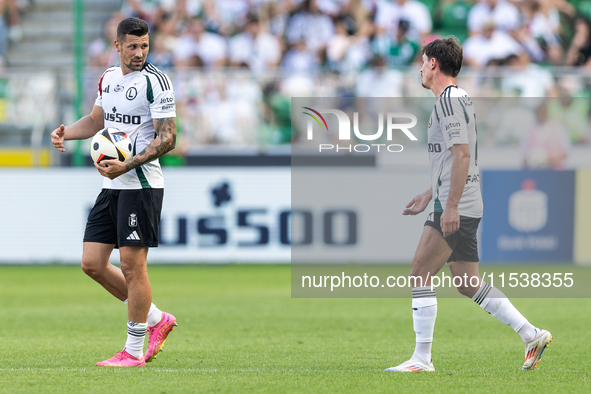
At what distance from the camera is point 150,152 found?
20.2 ft

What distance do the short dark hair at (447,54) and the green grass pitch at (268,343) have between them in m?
2.01

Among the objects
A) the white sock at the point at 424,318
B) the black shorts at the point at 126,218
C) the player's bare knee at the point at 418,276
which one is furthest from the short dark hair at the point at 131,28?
the white sock at the point at 424,318

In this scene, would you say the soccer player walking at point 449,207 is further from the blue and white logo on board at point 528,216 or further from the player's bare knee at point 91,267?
the blue and white logo on board at point 528,216

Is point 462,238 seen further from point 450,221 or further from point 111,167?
point 111,167

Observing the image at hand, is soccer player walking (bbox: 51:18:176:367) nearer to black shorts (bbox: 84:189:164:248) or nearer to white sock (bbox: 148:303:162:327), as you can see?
black shorts (bbox: 84:189:164:248)

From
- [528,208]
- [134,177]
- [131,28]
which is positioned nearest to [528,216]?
[528,208]

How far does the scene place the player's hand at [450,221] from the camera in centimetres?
583

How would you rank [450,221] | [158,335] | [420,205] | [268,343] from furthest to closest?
[268,343] < [158,335] < [420,205] < [450,221]

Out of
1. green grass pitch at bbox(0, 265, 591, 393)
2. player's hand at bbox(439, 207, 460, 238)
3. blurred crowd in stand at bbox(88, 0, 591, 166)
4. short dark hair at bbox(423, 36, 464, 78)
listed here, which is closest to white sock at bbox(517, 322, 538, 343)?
green grass pitch at bbox(0, 265, 591, 393)

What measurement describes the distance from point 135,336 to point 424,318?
1.96 metres

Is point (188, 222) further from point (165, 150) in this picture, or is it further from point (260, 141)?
point (165, 150)

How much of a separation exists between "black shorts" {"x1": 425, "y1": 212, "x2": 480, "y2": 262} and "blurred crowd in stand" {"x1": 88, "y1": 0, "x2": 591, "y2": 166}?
8.87 metres

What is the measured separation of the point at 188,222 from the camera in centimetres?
1469

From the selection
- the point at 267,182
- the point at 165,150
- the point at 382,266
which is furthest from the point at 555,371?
the point at 267,182
